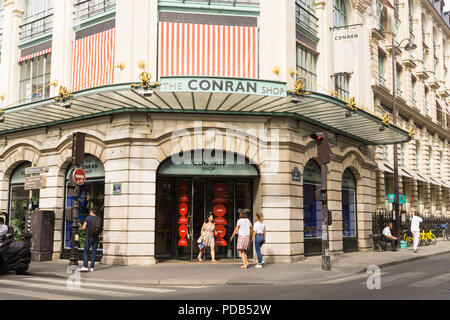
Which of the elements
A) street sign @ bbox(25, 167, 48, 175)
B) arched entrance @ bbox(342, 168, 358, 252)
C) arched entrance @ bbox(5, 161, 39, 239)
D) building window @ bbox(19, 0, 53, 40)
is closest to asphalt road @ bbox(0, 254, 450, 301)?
street sign @ bbox(25, 167, 48, 175)

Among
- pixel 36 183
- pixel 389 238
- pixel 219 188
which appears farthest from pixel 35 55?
pixel 389 238

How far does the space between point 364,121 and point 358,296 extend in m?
10.6

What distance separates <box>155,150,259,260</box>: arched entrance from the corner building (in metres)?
0.04

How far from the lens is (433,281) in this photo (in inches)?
442

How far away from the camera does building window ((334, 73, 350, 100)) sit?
821 inches

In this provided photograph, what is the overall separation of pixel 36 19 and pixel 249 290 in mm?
16582

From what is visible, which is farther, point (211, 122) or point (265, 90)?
point (211, 122)

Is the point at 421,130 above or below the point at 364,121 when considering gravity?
above

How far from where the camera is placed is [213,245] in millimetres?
16344

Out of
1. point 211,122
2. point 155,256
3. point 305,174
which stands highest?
point 211,122

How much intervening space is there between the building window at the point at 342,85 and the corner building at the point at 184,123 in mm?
1959
